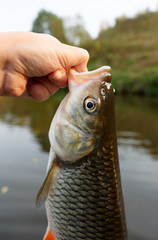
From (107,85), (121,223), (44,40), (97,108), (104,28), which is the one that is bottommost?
(121,223)

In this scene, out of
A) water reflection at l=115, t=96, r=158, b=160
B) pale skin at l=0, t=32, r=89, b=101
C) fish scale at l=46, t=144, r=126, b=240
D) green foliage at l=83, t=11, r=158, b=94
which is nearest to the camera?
fish scale at l=46, t=144, r=126, b=240

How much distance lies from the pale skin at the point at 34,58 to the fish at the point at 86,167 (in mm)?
272

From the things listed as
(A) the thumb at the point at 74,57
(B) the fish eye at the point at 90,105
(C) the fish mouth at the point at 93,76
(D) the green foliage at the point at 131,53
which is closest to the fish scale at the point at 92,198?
(B) the fish eye at the point at 90,105

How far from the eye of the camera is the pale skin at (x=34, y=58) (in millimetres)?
1881

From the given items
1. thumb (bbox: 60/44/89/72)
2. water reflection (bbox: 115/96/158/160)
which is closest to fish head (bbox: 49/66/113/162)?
thumb (bbox: 60/44/89/72)

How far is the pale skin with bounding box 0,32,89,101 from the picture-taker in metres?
1.88

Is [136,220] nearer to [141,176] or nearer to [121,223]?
[141,176]

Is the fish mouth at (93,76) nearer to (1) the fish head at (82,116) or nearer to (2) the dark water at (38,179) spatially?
(1) the fish head at (82,116)

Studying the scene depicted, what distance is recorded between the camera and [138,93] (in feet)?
99.1

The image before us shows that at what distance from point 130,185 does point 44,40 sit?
3.84 meters

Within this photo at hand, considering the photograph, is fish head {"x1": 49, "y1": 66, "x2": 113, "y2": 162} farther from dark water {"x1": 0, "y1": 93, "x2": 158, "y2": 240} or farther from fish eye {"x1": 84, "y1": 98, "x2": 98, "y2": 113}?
dark water {"x1": 0, "y1": 93, "x2": 158, "y2": 240}

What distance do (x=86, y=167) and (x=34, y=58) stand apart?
2.89ft

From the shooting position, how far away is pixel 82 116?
5.50 feet

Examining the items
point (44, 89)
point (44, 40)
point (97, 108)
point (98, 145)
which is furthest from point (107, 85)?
point (44, 89)
